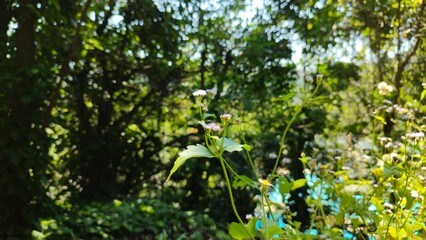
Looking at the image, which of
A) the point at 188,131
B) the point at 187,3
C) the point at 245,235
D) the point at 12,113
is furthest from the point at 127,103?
the point at 245,235

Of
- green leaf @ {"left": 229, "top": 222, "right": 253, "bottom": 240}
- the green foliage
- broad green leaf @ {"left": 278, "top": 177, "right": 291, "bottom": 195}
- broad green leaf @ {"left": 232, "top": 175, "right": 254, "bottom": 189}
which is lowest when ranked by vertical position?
A: the green foliage

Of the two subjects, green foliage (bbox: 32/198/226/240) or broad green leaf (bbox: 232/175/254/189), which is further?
green foliage (bbox: 32/198/226/240)

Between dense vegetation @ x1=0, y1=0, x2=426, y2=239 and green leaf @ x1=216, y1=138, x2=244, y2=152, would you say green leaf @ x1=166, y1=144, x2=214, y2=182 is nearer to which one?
Answer: green leaf @ x1=216, y1=138, x2=244, y2=152

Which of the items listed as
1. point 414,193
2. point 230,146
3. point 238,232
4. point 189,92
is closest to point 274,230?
point 238,232

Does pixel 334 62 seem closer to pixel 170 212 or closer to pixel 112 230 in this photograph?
pixel 170 212

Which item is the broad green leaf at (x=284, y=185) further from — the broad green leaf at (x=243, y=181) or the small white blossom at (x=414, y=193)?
the small white blossom at (x=414, y=193)

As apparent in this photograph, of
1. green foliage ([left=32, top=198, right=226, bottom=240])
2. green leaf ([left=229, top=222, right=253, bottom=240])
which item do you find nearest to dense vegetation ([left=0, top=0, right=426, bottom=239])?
green foliage ([left=32, top=198, right=226, bottom=240])

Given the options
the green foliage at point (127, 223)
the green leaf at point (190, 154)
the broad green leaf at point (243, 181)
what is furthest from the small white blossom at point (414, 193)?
the green foliage at point (127, 223)

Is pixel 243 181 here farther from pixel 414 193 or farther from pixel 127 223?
pixel 127 223

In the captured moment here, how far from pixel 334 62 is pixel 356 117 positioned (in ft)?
1.58

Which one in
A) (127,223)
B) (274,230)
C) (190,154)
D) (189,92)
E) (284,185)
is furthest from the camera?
(189,92)

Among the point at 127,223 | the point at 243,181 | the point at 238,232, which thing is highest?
the point at 243,181

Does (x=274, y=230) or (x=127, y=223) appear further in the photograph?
(x=127, y=223)

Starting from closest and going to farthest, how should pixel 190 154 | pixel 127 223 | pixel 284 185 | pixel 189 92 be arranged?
pixel 190 154 → pixel 284 185 → pixel 127 223 → pixel 189 92
